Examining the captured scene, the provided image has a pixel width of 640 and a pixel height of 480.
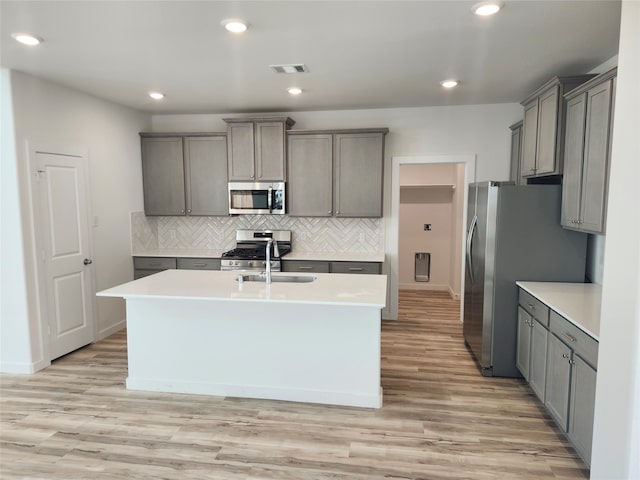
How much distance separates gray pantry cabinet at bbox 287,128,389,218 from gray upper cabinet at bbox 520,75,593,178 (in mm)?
1531

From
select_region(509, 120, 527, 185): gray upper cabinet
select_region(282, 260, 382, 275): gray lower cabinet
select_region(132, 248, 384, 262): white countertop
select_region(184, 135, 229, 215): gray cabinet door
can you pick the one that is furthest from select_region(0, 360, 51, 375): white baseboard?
select_region(509, 120, 527, 185): gray upper cabinet

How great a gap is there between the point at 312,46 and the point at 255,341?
2.22 metres

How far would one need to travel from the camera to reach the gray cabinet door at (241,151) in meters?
5.06

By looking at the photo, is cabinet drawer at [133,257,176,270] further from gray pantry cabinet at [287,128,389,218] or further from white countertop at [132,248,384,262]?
gray pantry cabinet at [287,128,389,218]

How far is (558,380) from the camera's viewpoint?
8.85ft

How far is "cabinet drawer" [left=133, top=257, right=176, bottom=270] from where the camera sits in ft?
16.9

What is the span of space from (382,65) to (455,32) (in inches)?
31.1

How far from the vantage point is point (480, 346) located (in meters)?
3.80

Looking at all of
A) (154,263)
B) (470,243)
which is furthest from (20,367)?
(470,243)

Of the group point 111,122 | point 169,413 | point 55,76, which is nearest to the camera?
point 169,413

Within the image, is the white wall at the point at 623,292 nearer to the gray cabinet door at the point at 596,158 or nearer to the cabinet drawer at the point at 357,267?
the gray cabinet door at the point at 596,158

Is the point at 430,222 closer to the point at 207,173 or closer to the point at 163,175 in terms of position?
the point at 207,173

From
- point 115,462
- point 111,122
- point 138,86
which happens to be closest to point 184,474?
point 115,462

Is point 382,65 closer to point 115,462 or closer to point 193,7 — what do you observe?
point 193,7
